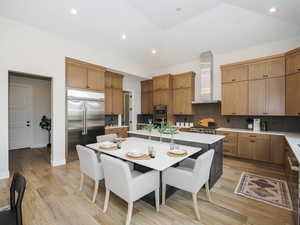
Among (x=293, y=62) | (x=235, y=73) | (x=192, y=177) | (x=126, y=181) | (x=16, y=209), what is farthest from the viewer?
(x=235, y=73)

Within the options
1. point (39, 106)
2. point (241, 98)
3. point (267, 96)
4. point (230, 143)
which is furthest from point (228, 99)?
point (39, 106)

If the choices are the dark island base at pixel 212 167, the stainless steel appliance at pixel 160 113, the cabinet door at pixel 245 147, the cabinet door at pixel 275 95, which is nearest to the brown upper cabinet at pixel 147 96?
the stainless steel appliance at pixel 160 113

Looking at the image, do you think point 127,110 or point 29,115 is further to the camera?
point 127,110

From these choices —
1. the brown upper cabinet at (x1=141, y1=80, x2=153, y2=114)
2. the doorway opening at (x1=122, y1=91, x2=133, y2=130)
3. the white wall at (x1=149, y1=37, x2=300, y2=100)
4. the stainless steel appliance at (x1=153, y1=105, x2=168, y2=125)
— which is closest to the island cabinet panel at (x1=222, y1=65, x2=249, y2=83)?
the white wall at (x1=149, y1=37, x2=300, y2=100)

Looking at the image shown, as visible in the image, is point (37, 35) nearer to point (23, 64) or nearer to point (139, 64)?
point (23, 64)

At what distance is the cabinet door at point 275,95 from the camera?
356 cm

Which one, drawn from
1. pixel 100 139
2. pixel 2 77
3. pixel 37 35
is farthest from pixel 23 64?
pixel 100 139

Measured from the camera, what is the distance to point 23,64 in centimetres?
316

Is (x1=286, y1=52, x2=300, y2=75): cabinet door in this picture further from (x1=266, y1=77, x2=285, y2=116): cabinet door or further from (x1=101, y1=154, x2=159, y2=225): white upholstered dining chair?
(x1=101, y1=154, x2=159, y2=225): white upholstered dining chair

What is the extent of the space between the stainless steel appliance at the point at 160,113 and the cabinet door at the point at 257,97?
271 centimetres

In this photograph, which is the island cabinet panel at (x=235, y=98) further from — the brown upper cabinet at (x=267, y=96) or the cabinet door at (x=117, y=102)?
the cabinet door at (x=117, y=102)

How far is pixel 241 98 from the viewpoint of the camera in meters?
4.09

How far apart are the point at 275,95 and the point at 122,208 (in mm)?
4318

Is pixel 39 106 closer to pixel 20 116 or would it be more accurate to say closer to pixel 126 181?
pixel 20 116
